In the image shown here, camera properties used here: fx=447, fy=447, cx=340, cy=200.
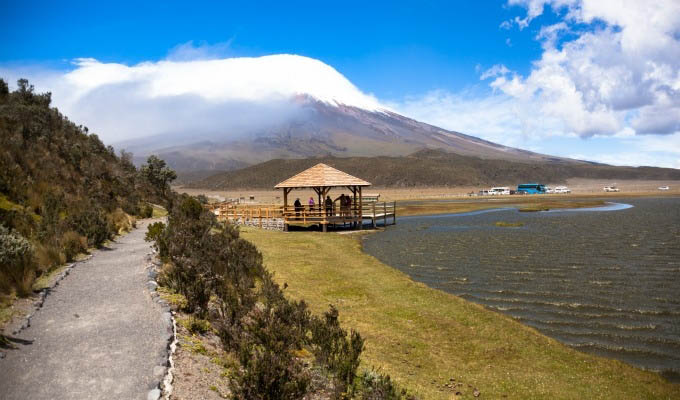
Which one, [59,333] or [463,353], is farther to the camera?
[463,353]

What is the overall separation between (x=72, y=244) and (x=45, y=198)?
3.41 m

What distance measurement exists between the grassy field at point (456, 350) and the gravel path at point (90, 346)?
3900 millimetres

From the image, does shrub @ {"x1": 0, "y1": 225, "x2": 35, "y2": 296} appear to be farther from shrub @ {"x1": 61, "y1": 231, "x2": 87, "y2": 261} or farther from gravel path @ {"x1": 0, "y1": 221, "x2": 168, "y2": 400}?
shrub @ {"x1": 61, "y1": 231, "x2": 87, "y2": 261}

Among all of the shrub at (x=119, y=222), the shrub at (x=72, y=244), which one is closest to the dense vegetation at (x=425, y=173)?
the shrub at (x=119, y=222)

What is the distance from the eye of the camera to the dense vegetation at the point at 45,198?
9340mm

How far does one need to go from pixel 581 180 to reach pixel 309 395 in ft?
581

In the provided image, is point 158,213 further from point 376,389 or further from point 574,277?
point 376,389

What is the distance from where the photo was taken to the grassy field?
7.62 m

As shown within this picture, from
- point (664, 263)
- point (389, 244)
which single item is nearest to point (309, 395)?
point (664, 263)

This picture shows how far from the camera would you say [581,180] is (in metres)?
160

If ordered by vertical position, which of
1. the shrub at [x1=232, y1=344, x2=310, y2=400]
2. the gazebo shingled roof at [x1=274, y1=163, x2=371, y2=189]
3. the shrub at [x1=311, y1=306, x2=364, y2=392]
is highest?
the gazebo shingled roof at [x1=274, y1=163, x2=371, y2=189]

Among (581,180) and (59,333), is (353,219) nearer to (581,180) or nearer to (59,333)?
(59,333)

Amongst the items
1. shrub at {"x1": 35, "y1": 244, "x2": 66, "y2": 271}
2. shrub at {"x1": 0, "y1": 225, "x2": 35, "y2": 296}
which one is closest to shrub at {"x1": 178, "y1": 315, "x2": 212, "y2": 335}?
shrub at {"x1": 0, "y1": 225, "x2": 35, "y2": 296}

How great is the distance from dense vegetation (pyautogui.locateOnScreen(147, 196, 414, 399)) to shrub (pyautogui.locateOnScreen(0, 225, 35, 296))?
2.47 meters
